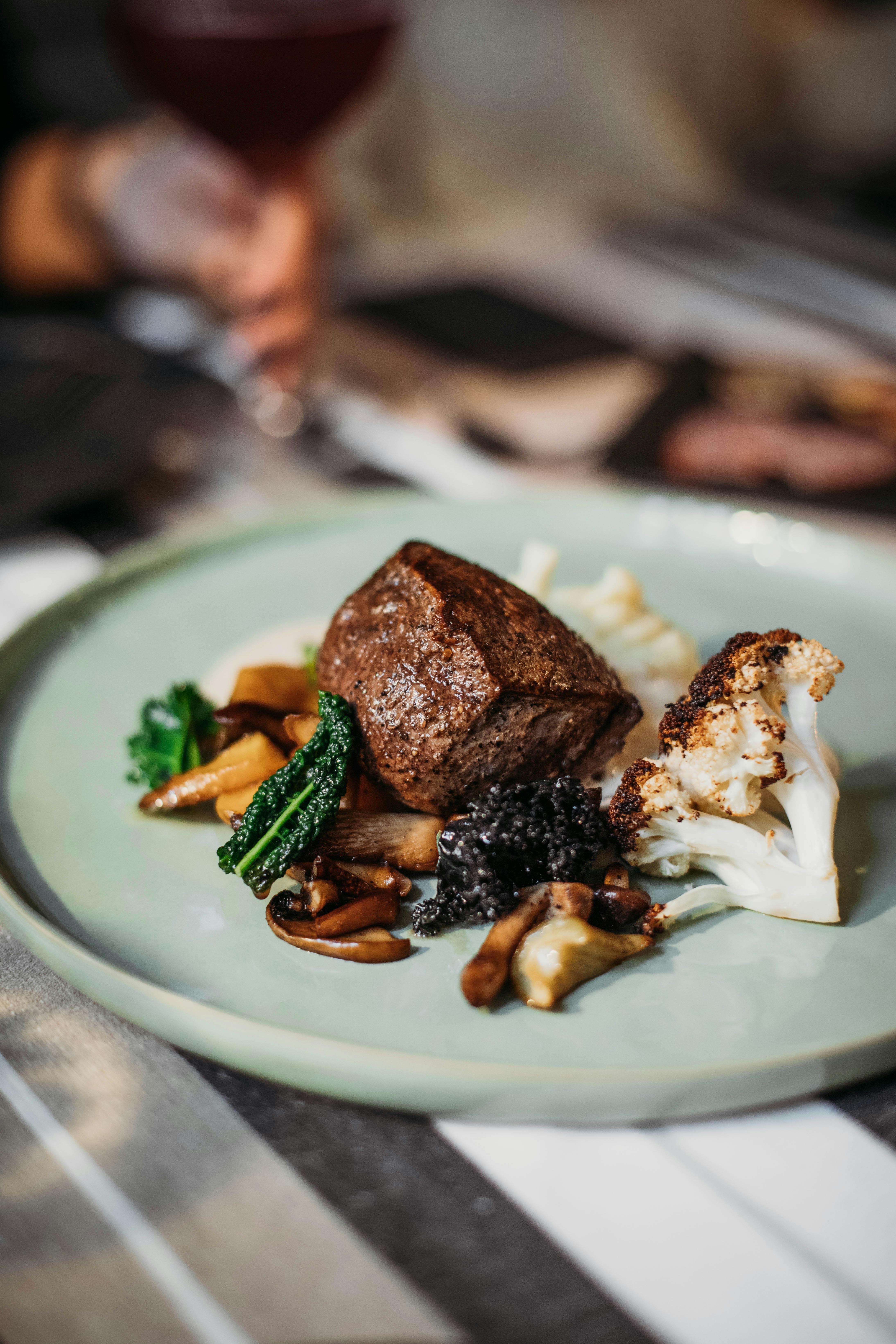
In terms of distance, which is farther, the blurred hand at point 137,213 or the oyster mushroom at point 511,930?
the blurred hand at point 137,213

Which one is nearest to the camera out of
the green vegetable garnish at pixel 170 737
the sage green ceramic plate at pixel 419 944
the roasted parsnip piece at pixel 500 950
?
the sage green ceramic plate at pixel 419 944

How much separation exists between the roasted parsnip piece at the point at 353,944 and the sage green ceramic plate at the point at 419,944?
0.02m

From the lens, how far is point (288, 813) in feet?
6.02

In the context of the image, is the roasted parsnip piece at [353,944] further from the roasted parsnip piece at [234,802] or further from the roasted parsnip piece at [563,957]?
the roasted parsnip piece at [234,802]

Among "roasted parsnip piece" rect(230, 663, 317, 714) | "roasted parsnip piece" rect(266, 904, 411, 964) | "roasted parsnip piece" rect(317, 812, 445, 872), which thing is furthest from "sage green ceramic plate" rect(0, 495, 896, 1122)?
"roasted parsnip piece" rect(230, 663, 317, 714)

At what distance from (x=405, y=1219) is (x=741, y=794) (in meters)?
0.88

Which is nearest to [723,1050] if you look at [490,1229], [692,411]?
[490,1229]

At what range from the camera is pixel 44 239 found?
5258 mm

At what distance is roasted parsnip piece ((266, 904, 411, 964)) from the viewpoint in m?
1.65

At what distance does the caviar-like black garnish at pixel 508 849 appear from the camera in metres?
1.73

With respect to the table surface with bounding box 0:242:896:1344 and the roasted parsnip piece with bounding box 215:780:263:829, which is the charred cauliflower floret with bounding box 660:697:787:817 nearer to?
the table surface with bounding box 0:242:896:1344

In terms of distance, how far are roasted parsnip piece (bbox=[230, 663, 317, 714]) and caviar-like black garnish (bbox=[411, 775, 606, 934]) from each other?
0.53 meters

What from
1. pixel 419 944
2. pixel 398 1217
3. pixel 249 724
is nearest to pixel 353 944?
pixel 419 944

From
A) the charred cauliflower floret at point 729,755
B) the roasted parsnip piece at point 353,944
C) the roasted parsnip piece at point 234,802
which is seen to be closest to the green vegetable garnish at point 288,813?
the roasted parsnip piece at point 234,802
